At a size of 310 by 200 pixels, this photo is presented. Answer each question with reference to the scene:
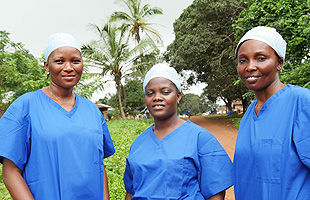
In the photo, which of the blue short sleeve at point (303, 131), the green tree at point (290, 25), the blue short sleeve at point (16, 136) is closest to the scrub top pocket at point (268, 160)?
the blue short sleeve at point (303, 131)

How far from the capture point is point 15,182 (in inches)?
67.5

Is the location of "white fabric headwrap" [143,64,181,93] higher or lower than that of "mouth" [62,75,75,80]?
higher

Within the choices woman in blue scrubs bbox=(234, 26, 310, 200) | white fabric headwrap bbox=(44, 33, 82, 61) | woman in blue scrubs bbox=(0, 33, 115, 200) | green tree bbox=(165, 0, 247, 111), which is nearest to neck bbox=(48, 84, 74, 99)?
woman in blue scrubs bbox=(0, 33, 115, 200)

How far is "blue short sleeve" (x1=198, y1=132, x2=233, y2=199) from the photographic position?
1806 millimetres

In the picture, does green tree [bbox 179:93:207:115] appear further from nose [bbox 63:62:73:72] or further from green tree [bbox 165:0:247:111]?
nose [bbox 63:62:73:72]

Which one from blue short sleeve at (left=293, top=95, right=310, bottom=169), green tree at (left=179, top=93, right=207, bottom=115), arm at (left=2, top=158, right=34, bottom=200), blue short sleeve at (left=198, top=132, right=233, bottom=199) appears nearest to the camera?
blue short sleeve at (left=293, top=95, right=310, bottom=169)

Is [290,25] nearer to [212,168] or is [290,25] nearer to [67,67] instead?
[212,168]

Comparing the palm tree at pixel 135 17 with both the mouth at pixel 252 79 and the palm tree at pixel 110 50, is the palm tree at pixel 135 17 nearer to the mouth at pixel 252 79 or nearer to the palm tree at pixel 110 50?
the palm tree at pixel 110 50

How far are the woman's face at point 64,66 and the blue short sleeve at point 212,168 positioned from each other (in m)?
1.00

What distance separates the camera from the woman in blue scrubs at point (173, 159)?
5.86ft

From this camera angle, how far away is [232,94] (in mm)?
21062

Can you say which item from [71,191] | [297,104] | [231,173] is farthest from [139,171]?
[297,104]

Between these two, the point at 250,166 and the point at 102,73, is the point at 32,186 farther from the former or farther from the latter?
the point at 102,73

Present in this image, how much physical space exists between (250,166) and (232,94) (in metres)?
20.0
